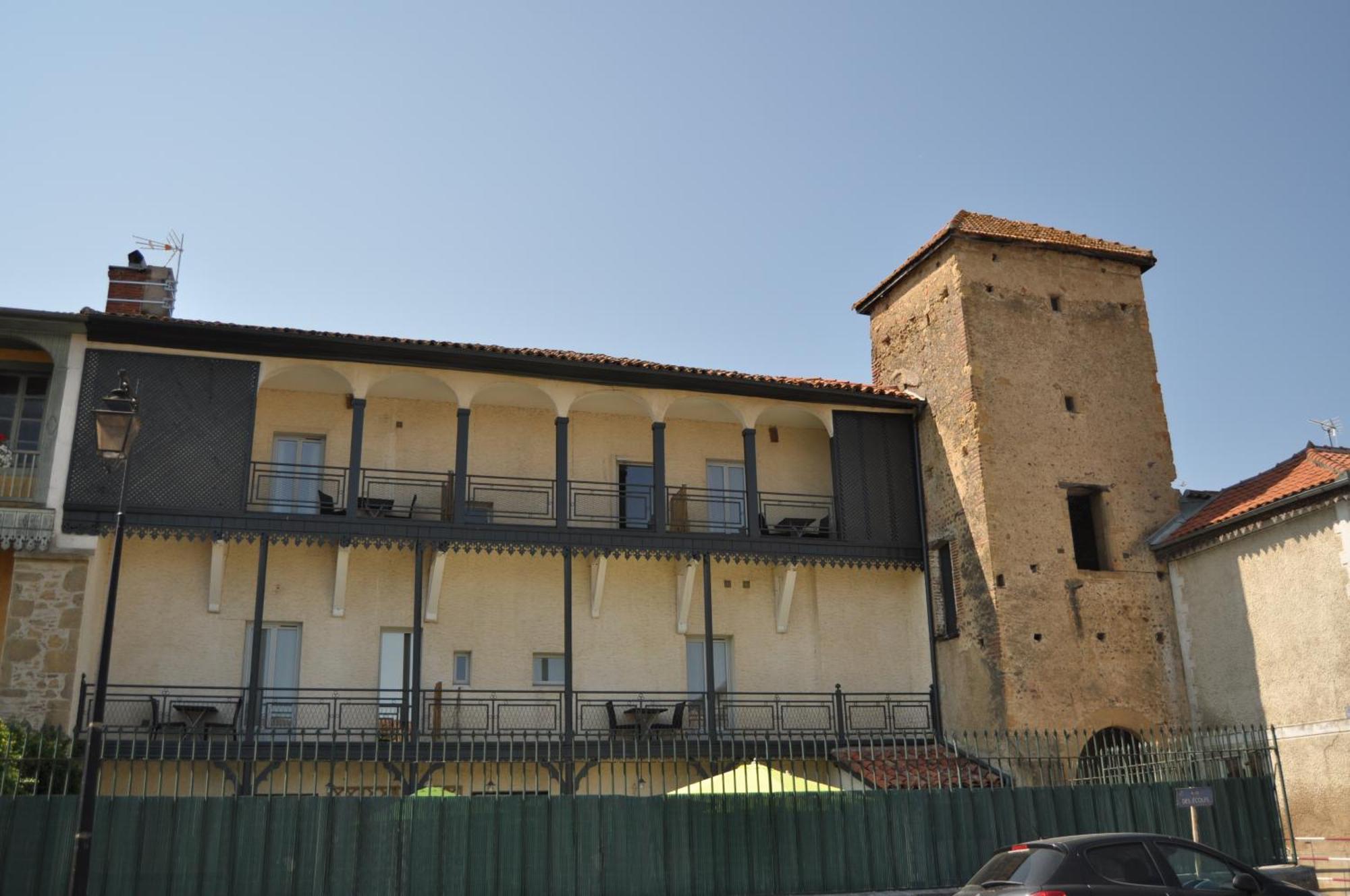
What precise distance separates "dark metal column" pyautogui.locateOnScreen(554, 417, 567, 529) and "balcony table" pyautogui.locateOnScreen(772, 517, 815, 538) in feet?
11.7

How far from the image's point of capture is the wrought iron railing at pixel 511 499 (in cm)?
1936

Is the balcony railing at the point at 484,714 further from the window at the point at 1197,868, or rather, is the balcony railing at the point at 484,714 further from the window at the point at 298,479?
the window at the point at 1197,868

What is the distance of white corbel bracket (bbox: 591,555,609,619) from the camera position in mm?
19266

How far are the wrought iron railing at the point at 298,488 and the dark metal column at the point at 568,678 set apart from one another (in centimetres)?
341

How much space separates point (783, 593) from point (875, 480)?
2.47 metres

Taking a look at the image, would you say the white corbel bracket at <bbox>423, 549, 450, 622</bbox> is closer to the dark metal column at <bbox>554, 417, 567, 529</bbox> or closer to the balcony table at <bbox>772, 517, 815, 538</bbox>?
the dark metal column at <bbox>554, 417, 567, 529</bbox>

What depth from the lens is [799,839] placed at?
14.0m

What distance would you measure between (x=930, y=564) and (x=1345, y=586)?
6.28 metres

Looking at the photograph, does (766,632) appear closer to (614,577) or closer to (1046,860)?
(614,577)

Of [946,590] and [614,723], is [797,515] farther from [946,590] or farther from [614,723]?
[614,723]

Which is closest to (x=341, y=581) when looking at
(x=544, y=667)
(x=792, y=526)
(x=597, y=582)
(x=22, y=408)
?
(x=544, y=667)

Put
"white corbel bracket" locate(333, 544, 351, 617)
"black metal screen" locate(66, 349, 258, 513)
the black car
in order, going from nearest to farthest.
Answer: the black car → "black metal screen" locate(66, 349, 258, 513) → "white corbel bracket" locate(333, 544, 351, 617)

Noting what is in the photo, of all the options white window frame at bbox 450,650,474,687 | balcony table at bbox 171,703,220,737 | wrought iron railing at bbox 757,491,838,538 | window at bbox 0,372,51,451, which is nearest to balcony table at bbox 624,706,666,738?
white window frame at bbox 450,650,474,687

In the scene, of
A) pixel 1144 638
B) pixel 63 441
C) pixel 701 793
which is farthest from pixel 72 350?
pixel 1144 638
